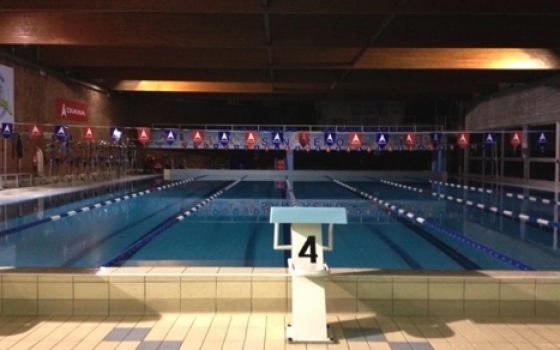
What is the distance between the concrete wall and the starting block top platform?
13341 millimetres

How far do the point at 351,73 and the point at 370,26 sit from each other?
17.2 ft

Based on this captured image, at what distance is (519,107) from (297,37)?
8.84 metres

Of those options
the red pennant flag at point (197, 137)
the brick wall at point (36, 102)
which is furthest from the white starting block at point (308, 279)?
the red pennant flag at point (197, 137)

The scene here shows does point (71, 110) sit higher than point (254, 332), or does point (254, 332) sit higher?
point (71, 110)

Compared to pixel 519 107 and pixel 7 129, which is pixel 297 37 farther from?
pixel 519 107

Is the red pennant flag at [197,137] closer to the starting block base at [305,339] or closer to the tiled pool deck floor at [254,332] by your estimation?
the tiled pool deck floor at [254,332]

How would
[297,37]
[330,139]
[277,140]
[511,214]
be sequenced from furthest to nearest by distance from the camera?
[277,140] → [330,139] → [297,37] → [511,214]

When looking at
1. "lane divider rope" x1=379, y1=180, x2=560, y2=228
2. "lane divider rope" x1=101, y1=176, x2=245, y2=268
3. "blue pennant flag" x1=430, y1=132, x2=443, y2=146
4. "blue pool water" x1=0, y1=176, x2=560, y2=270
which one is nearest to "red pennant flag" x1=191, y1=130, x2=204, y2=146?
"blue pool water" x1=0, y1=176, x2=560, y2=270

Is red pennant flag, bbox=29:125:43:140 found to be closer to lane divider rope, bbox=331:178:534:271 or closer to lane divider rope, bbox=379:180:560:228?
lane divider rope, bbox=331:178:534:271

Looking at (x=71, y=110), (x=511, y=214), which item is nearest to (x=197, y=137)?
(x=71, y=110)

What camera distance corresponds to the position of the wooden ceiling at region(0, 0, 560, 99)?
8547 mm

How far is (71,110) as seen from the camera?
634 inches

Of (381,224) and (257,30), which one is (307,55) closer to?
(257,30)

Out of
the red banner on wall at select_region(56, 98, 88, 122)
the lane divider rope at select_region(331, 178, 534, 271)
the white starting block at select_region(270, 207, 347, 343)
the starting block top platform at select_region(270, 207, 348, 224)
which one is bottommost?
the lane divider rope at select_region(331, 178, 534, 271)
